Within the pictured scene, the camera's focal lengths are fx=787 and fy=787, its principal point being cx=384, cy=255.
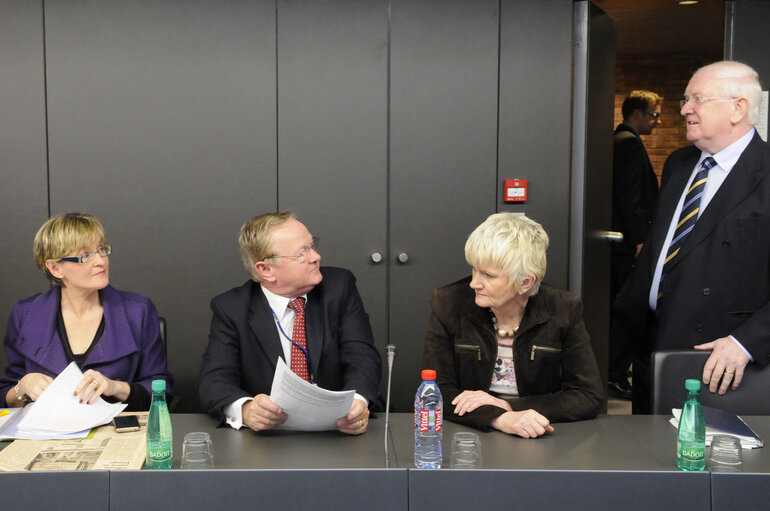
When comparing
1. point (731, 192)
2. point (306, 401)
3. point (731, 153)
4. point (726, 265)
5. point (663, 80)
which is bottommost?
point (306, 401)

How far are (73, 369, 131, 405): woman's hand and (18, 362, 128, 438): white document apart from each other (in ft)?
0.05

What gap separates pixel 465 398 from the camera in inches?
90.8

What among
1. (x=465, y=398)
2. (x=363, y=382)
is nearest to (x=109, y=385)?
(x=363, y=382)

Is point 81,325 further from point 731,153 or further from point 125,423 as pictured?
point 731,153

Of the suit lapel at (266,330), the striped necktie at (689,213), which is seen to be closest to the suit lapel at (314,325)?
the suit lapel at (266,330)

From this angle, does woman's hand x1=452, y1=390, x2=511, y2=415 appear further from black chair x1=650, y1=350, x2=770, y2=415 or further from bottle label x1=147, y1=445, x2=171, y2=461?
bottle label x1=147, y1=445, x2=171, y2=461

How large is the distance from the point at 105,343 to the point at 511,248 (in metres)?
1.41

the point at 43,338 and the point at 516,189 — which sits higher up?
the point at 516,189

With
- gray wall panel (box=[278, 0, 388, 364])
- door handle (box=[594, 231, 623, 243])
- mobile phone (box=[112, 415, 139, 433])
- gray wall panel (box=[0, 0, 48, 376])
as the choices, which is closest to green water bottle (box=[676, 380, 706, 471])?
mobile phone (box=[112, 415, 139, 433])

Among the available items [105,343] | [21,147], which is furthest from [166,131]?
[105,343]

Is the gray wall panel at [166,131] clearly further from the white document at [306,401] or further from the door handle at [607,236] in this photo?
the white document at [306,401]

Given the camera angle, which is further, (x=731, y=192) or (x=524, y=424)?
(x=731, y=192)

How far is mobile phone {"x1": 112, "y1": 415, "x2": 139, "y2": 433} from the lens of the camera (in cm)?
212

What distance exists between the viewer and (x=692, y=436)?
1.87m
